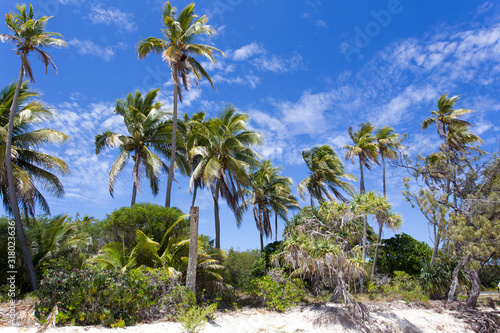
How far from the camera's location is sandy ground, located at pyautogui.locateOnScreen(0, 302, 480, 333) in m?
9.72

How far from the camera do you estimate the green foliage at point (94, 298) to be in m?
7.66

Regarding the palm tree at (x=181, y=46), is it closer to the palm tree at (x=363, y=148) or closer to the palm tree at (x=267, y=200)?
the palm tree at (x=267, y=200)

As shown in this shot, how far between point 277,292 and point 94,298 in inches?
284

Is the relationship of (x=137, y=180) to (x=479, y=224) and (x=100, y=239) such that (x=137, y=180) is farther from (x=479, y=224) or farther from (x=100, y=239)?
(x=479, y=224)

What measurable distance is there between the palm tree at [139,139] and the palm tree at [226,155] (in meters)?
2.35

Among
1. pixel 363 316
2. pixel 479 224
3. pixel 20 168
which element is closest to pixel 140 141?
pixel 20 168

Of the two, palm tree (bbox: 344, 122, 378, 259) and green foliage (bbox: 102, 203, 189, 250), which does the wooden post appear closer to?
green foliage (bbox: 102, 203, 189, 250)

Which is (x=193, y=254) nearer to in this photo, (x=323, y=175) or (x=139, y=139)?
(x=139, y=139)

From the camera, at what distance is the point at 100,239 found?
14633 mm

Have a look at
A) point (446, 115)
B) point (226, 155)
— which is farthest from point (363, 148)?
point (226, 155)

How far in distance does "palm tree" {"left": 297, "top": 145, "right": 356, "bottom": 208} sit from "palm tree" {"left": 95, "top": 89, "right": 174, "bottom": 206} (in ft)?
40.3

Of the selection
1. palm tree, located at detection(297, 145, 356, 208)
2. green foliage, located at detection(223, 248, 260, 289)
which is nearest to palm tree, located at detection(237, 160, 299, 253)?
palm tree, located at detection(297, 145, 356, 208)

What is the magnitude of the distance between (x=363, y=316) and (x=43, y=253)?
1323 centimetres

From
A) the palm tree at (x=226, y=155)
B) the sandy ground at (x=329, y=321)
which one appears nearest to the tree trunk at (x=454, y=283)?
the sandy ground at (x=329, y=321)
